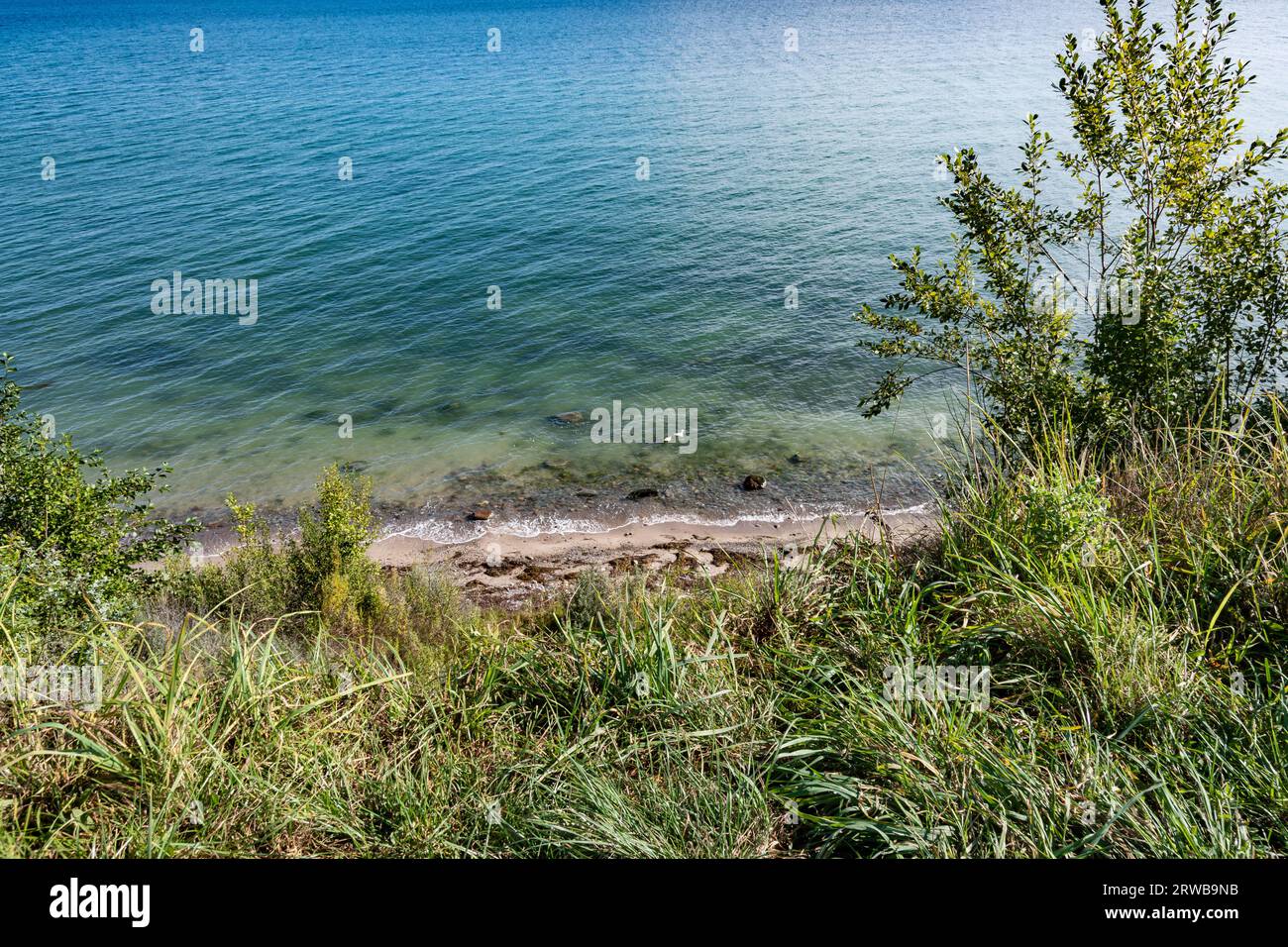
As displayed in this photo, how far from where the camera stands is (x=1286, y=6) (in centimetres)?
8881

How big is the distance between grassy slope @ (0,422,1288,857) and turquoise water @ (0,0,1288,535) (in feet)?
20.6

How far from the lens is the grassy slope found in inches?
164

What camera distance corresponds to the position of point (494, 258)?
116ft

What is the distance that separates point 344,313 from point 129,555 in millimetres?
20961

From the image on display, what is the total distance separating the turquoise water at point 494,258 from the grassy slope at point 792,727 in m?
6.29

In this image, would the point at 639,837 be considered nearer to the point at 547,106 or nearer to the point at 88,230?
the point at 88,230

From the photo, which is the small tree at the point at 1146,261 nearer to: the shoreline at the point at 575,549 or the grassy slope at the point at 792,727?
the grassy slope at the point at 792,727

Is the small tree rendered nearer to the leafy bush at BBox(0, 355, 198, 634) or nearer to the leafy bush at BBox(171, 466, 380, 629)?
the leafy bush at BBox(171, 466, 380, 629)

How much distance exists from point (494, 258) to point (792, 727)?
32908mm

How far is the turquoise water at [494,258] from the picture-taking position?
20.4m

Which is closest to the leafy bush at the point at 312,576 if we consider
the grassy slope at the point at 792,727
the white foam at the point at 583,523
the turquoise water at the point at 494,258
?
Result: the white foam at the point at 583,523

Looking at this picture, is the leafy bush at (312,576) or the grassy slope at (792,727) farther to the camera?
the leafy bush at (312,576)

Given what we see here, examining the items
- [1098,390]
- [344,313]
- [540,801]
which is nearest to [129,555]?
[540,801]
